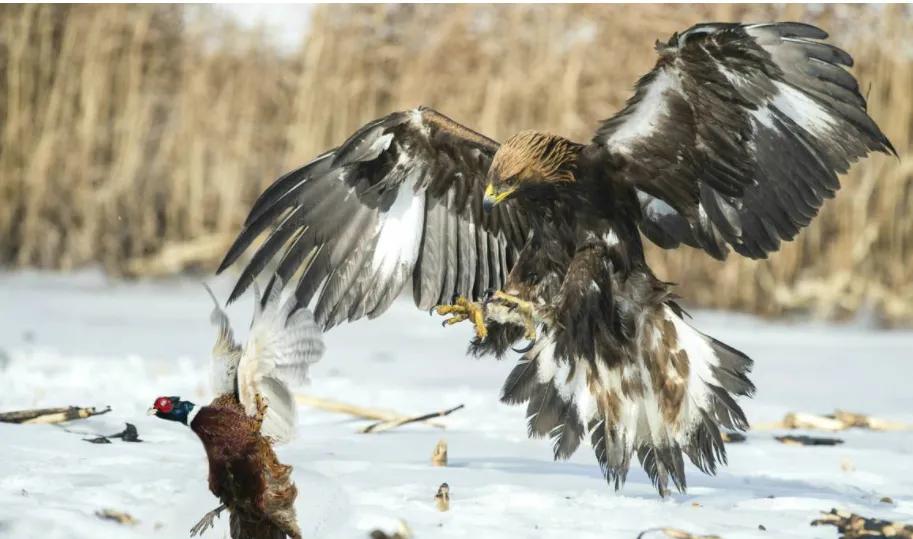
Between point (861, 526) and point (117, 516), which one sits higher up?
point (861, 526)

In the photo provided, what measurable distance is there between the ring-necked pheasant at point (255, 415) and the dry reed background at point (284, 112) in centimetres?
549

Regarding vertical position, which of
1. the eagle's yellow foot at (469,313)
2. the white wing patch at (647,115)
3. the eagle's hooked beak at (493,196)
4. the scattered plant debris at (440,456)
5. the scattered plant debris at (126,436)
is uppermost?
the white wing patch at (647,115)

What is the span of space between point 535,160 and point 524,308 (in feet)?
1.44

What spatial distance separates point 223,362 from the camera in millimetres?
3105

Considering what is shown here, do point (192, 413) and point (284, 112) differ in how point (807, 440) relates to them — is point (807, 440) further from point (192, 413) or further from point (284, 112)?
point (284, 112)

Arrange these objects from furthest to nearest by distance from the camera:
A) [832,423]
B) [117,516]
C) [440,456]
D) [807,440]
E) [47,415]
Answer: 1. [832,423]
2. [807,440]
3. [47,415]
4. [440,456]
5. [117,516]

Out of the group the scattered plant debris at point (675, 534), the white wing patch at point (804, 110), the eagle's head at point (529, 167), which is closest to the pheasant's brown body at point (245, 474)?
the scattered plant debris at point (675, 534)

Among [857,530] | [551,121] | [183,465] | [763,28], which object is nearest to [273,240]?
[183,465]

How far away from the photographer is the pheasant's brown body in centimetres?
296

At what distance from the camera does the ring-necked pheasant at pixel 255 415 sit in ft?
9.73

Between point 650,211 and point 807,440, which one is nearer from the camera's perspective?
point 650,211

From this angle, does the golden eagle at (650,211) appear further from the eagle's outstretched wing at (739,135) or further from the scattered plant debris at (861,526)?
the scattered plant debris at (861,526)

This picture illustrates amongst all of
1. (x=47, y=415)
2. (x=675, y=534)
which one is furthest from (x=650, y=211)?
(x=47, y=415)

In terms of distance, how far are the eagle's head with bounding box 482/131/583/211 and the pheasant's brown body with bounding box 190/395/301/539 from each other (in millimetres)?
1001
